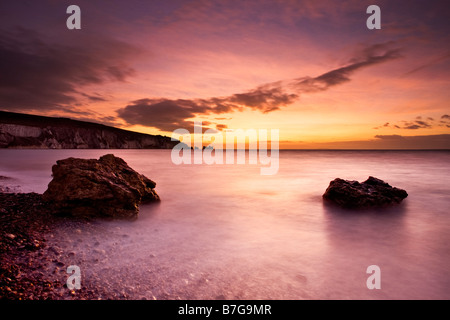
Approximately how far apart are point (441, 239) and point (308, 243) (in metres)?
3.56

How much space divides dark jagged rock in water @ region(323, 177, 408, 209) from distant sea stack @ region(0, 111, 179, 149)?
116 meters

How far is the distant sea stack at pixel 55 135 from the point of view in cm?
8881

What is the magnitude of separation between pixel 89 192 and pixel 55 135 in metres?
121

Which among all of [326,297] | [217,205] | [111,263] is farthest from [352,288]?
[217,205]

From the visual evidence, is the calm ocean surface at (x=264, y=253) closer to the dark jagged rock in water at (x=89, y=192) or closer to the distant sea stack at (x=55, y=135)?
the dark jagged rock in water at (x=89, y=192)

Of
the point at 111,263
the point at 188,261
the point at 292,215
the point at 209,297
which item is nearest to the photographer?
the point at 209,297

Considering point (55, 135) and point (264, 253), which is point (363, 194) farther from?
point (55, 135)

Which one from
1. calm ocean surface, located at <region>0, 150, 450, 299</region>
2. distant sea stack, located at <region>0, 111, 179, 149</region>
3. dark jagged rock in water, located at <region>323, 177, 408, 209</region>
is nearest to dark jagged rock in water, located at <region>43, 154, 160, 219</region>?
calm ocean surface, located at <region>0, 150, 450, 299</region>

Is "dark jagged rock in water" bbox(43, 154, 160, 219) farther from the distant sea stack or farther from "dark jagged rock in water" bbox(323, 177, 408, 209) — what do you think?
the distant sea stack

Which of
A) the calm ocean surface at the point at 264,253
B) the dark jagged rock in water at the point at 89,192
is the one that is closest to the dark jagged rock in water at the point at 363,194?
the calm ocean surface at the point at 264,253
